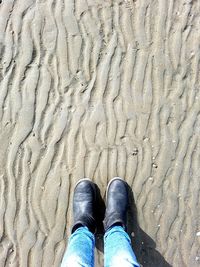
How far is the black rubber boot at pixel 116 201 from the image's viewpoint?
365 centimetres

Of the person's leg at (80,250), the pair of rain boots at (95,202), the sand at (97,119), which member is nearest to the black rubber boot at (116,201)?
the pair of rain boots at (95,202)

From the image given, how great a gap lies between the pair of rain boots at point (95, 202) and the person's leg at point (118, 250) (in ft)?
0.64

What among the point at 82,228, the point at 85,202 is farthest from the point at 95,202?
the point at 82,228

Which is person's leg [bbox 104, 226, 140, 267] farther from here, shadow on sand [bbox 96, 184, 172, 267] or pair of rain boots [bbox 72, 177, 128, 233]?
shadow on sand [bbox 96, 184, 172, 267]

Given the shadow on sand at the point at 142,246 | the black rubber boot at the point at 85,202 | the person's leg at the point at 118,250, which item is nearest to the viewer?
the person's leg at the point at 118,250

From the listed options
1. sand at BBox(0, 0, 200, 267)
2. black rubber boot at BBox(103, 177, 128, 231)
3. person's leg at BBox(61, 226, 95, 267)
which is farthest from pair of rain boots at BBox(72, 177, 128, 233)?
person's leg at BBox(61, 226, 95, 267)

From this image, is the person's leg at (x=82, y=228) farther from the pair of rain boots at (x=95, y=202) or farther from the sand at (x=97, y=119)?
the sand at (x=97, y=119)

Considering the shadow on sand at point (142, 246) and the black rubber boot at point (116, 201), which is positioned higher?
the black rubber boot at point (116, 201)

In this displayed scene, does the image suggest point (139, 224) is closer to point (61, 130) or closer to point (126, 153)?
point (126, 153)

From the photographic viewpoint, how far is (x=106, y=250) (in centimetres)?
319

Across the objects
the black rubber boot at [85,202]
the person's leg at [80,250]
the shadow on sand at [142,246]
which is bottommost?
the shadow on sand at [142,246]

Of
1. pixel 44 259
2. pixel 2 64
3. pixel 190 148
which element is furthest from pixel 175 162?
pixel 2 64

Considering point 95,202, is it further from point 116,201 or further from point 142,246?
point 142,246

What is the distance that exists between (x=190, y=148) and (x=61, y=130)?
1312 mm
